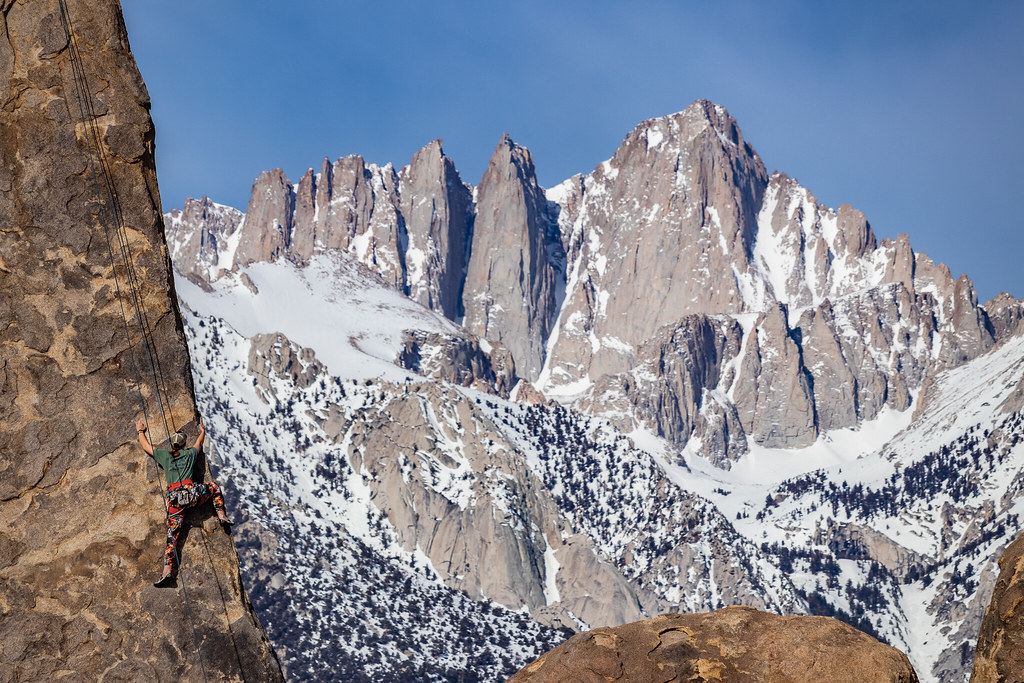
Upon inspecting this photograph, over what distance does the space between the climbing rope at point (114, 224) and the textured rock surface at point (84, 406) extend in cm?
6

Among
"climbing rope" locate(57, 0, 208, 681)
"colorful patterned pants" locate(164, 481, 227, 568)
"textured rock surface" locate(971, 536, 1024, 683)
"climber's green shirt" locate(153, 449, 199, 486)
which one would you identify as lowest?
"textured rock surface" locate(971, 536, 1024, 683)

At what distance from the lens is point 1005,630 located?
38.5 feet

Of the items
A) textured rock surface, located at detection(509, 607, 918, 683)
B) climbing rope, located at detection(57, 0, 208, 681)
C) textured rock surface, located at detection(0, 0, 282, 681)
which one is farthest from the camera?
textured rock surface, located at detection(509, 607, 918, 683)

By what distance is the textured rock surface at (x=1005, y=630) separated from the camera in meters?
11.5

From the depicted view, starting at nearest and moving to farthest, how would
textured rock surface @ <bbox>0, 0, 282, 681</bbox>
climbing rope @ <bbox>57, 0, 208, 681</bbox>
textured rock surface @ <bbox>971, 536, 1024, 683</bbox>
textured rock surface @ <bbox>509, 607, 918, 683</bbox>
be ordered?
textured rock surface @ <bbox>0, 0, 282, 681</bbox> → textured rock surface @ <bbox>971, 536, 1024, 683</bbox> → climbing rope @ <bbox>57, 0, 208, 681</bbox> → textured rock surface @ <bbox>509, 607, 918, 683</bbox>

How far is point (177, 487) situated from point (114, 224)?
8.67ft

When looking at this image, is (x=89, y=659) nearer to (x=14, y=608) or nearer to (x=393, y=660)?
(x=14, y=608)

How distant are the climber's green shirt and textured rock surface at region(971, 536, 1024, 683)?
25.6 ft

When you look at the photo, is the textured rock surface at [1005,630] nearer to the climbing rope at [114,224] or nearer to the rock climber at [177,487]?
the rock climber at [177,487]

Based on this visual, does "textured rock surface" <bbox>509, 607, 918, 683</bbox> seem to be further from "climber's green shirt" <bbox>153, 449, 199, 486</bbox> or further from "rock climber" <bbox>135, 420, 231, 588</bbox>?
"climber's green shirt" <bbox>153, 449, 199, 486</bbox>

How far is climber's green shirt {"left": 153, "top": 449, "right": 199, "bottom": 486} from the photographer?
11.5 meters

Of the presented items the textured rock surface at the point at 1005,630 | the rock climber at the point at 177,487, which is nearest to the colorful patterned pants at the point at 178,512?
the rock climber at the point at 177,487

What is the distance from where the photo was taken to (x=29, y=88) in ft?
39.8

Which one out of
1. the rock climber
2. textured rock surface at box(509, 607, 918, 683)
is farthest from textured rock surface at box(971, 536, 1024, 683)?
the rock climber
